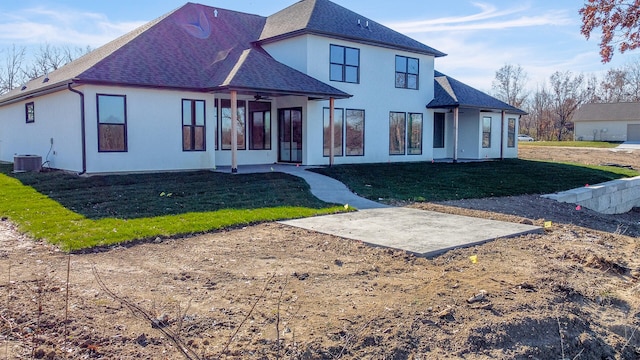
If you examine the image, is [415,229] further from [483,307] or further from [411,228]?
[483,307]

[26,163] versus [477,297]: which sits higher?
[26,163]

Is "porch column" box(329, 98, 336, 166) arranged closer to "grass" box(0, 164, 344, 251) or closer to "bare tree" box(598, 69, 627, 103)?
"grass" box(0, 164, 344, 251)

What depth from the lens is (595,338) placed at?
17.3ft

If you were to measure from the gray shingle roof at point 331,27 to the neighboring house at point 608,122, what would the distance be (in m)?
39.3

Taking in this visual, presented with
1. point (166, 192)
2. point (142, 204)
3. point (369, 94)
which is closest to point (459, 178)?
point (369, 94)

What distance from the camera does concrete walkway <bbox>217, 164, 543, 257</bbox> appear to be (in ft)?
26.2

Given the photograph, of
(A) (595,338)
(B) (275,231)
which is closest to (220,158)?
(B) (275,231)

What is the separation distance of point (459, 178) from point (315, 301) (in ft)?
45.4

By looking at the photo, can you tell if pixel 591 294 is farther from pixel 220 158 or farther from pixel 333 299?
pixel 220 158

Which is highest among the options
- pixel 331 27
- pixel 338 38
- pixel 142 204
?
pixel 331 27

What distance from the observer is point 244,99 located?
65.5ft

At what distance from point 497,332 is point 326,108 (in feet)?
51.6

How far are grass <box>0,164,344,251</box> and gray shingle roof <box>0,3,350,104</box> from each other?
309 cm

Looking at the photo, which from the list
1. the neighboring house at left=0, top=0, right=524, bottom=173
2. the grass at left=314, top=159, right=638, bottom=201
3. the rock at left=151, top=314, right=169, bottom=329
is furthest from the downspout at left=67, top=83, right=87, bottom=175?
the rock at left=151, top=314, right=169, bottom=329
